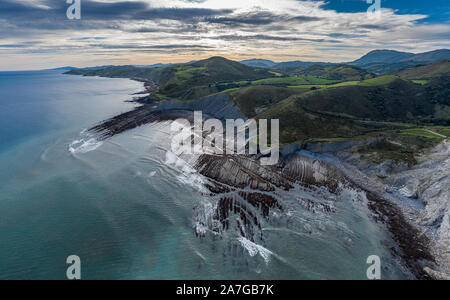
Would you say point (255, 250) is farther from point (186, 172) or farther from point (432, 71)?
point (432, 71)

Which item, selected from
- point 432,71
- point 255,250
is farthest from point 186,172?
point 432,71
